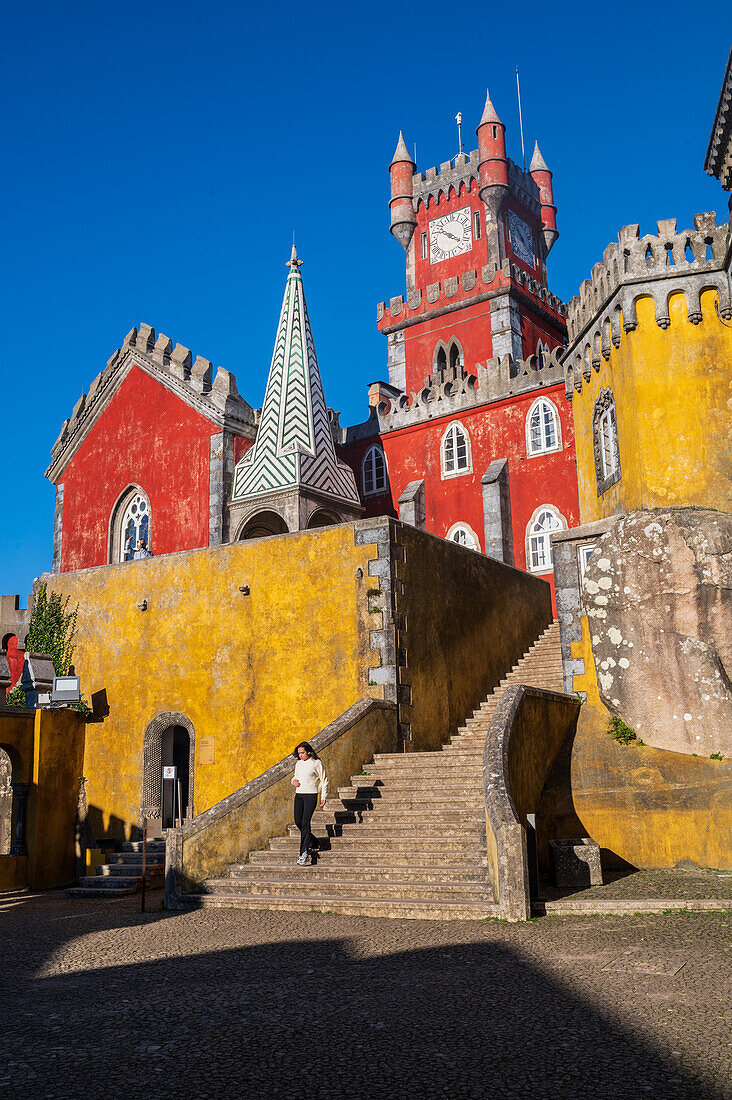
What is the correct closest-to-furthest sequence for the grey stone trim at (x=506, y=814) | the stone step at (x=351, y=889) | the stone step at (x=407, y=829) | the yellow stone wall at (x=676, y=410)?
the grey stone trim at (x=506, y=814), the stone step at (x=351, y=889), the stone step at (x=407, y=829), the yellow stone wall at (x=676, y=410)

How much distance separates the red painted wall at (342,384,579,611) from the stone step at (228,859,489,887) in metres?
13.6

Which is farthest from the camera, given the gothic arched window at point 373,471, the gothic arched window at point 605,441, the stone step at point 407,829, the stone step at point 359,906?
the gothic arched window at point 373,471

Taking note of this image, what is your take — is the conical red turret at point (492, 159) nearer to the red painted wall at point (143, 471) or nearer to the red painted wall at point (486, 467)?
the red painted wall at point (486, 467)

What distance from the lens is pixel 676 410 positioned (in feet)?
46.8

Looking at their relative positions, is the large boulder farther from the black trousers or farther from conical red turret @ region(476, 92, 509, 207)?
conical red turret @ region(476, 92, 509, 207)

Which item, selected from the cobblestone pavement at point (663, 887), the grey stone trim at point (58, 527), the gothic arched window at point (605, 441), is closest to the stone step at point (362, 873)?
the cobblestone pavement at point (663, 887)

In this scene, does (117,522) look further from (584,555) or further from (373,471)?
(584,555)

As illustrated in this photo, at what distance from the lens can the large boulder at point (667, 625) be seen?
40.4 ft

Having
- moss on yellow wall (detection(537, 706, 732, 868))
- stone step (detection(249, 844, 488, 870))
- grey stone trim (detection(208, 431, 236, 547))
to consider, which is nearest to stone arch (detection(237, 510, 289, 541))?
grey stone trim (detection(208, 431, 236, 547))

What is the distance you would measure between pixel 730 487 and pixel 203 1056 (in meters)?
11.6

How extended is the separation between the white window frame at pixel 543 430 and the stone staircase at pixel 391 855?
1229 centimetres

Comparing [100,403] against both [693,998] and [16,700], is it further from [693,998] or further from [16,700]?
[693,998]

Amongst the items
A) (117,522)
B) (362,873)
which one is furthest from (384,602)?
(117,522)

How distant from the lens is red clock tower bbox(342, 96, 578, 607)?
75.8 feet
